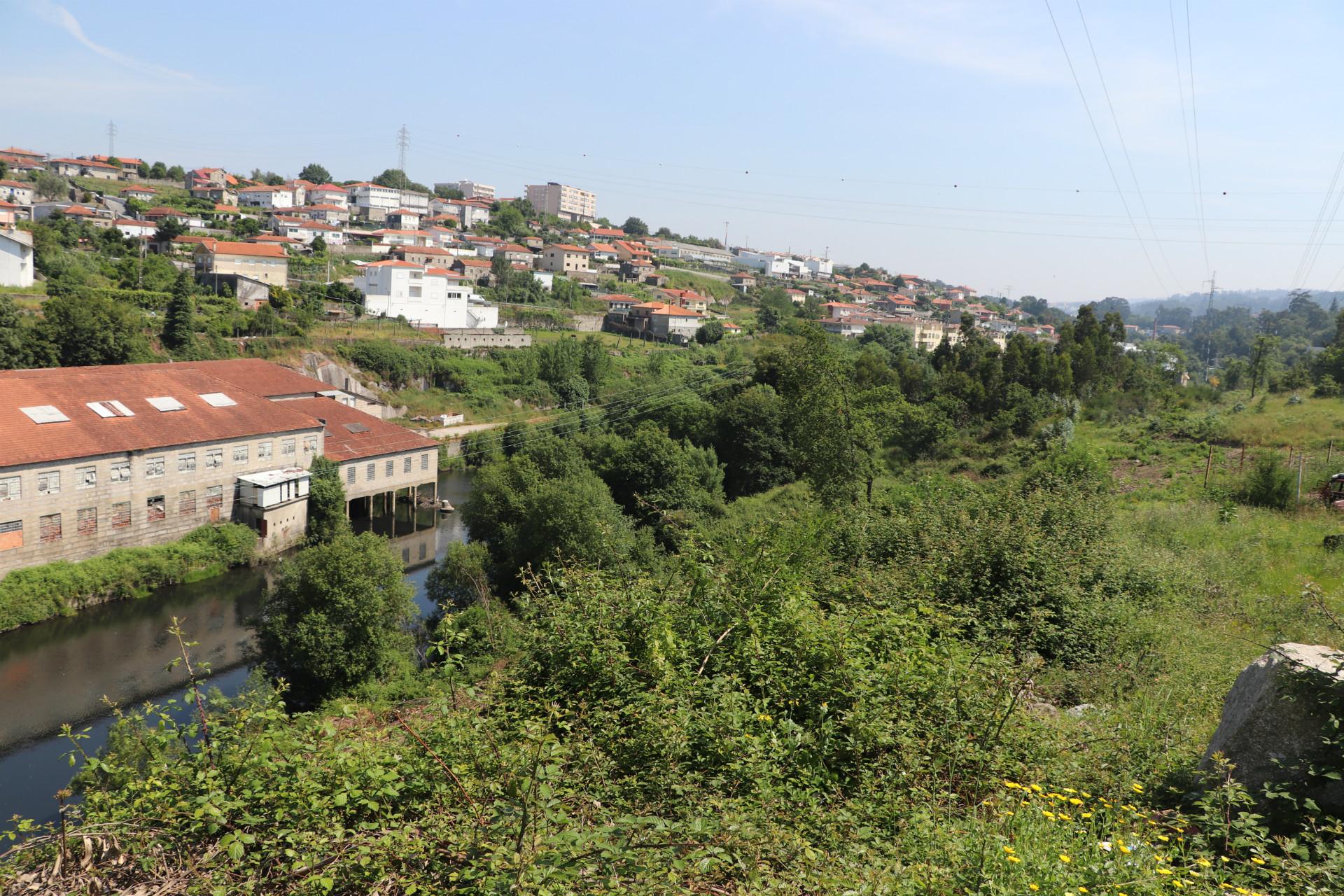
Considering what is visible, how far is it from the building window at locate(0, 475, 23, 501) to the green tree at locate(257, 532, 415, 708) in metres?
7.24

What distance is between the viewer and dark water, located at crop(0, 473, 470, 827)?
10625mm

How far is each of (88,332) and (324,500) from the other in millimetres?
11278

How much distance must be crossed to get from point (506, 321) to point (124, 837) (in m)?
46.1

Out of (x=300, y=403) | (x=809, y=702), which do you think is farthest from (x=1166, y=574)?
(x=300, y=403)

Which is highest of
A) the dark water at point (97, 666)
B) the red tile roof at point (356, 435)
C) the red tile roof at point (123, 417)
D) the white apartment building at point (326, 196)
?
the white apartment building at point (326, 196)

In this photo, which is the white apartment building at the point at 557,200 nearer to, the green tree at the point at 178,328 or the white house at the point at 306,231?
the white house at the point at 306,231

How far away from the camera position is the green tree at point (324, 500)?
2048 cm

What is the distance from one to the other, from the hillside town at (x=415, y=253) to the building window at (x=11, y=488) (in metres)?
21.3

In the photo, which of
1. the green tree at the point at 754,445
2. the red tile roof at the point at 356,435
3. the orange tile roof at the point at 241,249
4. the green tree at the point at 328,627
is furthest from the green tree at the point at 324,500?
the orange tile roof at the point at 241,249

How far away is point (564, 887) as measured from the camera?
2557 millimetres

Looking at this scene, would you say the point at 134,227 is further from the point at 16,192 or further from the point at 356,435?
the point at 356,435

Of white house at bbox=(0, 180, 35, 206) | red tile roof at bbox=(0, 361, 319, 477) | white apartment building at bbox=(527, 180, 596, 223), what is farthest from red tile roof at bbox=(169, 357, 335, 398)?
white apartment building at bbox=(527, 180, 596, 223)

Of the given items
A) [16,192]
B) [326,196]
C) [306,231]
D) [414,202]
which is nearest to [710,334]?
[306,231]

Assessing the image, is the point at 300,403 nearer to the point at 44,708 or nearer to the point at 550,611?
the point at 44,708
